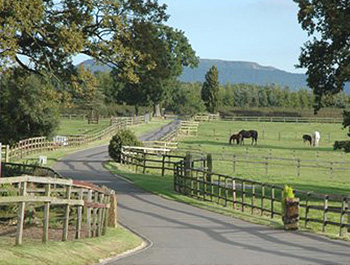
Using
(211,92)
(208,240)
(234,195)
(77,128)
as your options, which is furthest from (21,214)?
(211,92)

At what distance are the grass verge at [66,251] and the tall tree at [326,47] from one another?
1556 centimetres

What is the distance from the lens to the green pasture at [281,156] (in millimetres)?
41312

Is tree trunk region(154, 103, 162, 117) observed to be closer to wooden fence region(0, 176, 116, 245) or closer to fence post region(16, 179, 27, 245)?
wooden fence region(0, 176, 116, 245)

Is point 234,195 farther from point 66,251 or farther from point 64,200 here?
point 66,251

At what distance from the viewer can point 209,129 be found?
9450 centimetres

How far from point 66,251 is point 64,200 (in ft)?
3.93

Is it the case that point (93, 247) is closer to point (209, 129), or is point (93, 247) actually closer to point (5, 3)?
point (5, 3)

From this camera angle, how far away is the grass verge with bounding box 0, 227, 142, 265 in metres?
11.2

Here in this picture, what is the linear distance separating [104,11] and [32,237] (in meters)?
11.5

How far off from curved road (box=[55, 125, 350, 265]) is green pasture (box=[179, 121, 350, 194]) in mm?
13212

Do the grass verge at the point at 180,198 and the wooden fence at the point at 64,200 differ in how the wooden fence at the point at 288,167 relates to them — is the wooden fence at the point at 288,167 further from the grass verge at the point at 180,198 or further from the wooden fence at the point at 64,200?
the wooden fence at the point at 64,200

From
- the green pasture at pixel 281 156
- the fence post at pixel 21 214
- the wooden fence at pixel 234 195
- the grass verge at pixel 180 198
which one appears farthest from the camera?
the green pasture at pixel 281 156

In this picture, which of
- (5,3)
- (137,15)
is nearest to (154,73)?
(137,15)

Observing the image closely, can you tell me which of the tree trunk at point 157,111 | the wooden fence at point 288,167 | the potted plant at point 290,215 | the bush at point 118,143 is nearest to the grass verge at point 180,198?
the potted plant at point 290,215
